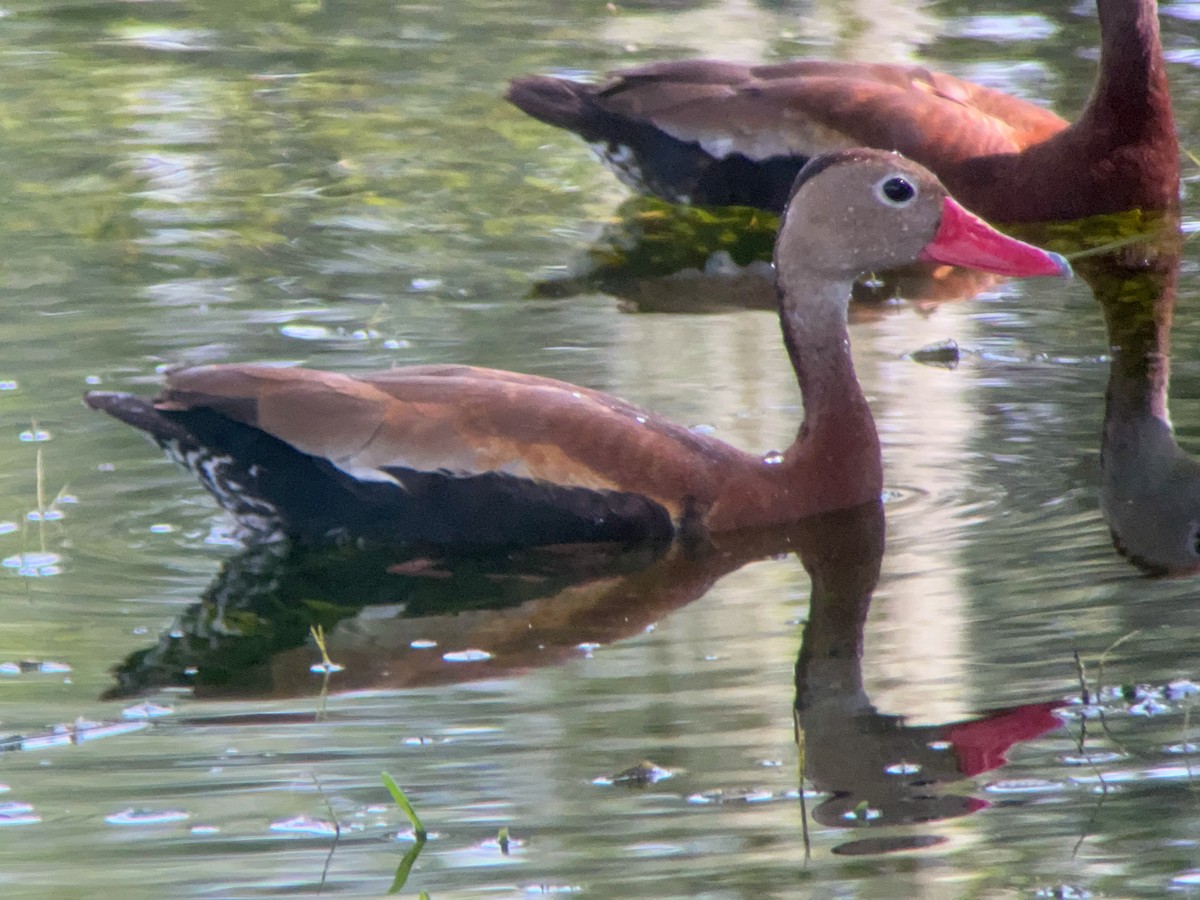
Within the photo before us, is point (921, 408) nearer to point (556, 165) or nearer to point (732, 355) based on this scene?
point (732, 355)

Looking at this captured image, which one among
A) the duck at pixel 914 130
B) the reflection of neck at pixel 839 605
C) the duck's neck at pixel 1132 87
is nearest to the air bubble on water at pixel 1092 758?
the reflection of neck at pixel 839 605

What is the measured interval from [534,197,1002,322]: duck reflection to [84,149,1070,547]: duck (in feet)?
6.27

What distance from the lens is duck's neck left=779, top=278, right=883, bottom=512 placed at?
6055 mm

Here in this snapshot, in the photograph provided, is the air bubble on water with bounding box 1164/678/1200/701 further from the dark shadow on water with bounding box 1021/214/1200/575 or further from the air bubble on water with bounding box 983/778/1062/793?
the dark shadow on water with bounding box 1021/214/1200/575

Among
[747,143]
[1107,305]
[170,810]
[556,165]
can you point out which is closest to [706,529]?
[170,810]

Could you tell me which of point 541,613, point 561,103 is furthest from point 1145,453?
point 561,103

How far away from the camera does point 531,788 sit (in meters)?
4.36

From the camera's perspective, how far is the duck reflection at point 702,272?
8.11m

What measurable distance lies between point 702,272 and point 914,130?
107 centimetres

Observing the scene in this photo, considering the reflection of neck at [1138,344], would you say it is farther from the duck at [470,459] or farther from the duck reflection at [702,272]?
the duck at [470,459]

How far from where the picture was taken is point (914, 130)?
8859 millimetres

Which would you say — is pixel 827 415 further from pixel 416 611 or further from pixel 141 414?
pixel 141 414

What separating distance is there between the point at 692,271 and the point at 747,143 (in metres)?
0.74

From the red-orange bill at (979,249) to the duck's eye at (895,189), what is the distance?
4.1 inches
